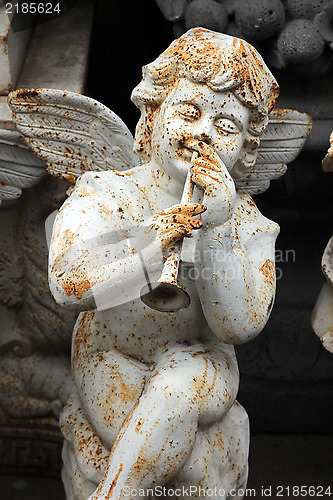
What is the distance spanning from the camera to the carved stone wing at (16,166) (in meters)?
3.52

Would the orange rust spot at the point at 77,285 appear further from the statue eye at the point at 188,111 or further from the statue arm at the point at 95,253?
the statue eye at the point at 188,111

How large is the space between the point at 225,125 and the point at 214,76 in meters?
0.13

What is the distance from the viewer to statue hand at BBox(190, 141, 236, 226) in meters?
2.92

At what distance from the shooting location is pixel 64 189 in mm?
3721

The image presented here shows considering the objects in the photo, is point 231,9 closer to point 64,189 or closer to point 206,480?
point 64,189

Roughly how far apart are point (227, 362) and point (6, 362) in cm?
101

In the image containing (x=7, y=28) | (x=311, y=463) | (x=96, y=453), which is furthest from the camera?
(x=311, y=463)

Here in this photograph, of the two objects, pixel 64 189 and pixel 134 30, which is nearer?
pixel 64 189

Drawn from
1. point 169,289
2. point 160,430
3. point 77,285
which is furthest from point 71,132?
point 160,430

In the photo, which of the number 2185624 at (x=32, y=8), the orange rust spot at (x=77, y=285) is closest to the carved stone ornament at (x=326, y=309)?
the orange rust spot at (x=77, y=285)

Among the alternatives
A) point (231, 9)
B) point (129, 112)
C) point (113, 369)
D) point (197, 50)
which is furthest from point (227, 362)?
point (129, 112)

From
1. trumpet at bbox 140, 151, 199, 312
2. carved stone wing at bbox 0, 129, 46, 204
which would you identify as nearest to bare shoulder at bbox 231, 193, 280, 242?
trumpet at bbox 140, 151, 199, 312

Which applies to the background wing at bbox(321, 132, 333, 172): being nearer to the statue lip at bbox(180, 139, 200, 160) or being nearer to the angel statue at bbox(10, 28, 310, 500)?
the angel statue at bbox(10, 28, 310, 500)

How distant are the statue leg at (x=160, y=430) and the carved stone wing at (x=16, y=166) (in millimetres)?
812
